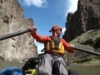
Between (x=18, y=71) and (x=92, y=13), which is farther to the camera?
(x=92, y=13)

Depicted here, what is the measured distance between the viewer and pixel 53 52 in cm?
704

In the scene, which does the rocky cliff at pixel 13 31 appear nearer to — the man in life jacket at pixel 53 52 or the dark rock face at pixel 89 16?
the dark rock face at pixel 89 16

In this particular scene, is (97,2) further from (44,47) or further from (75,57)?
(44,47)

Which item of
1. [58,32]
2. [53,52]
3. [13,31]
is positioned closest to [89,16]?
[13,31]

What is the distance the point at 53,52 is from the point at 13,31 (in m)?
132

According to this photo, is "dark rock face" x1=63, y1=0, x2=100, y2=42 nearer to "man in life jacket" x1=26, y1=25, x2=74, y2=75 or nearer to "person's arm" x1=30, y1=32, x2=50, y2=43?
"man in life jacket" x1=26, y1=25, x2=74, y2=75

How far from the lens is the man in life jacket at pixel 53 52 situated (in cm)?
648

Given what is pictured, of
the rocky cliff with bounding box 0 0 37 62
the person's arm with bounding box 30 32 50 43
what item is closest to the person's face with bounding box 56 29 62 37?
the person's arm with bounding box 30 32 50 43

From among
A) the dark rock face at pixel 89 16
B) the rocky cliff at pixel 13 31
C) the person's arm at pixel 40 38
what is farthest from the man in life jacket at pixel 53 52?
the dark rock face at pixel 89 16

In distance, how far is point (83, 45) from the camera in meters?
134

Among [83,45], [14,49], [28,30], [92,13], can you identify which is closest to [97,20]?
[92,13]

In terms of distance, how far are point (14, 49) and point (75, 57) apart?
29.2m

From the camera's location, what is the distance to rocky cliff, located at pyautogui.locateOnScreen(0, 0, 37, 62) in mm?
130375

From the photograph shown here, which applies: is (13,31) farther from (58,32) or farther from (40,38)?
(40,38)
